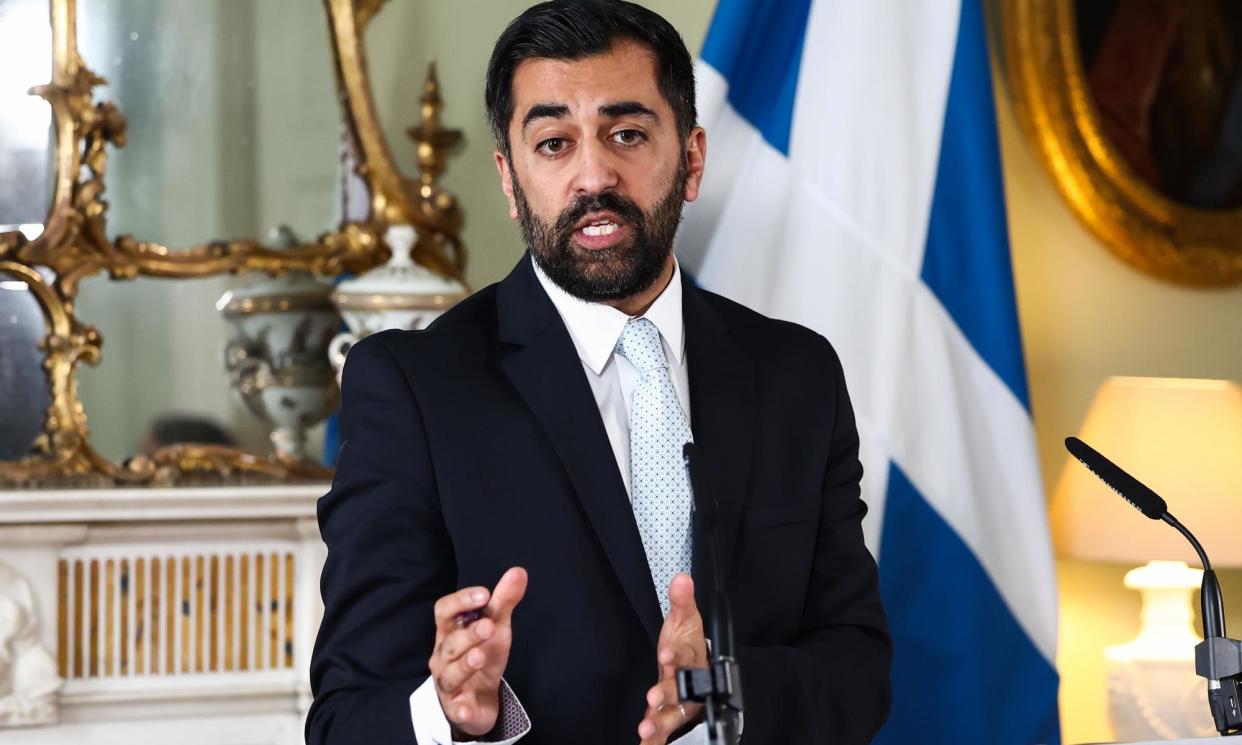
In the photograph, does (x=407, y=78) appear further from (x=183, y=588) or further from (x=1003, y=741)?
(x=1003, y=741)

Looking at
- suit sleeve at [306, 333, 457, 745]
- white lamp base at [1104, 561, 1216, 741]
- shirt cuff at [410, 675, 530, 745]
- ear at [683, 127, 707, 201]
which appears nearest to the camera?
shirt cuff at [410, 675, 530, 745]

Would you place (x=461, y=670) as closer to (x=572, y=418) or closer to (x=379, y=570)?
(x=379, y=570)

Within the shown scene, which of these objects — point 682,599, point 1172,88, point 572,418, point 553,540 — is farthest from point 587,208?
point 1172,88

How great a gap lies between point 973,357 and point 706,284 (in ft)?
1.51

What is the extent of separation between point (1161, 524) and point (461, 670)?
1.73 m

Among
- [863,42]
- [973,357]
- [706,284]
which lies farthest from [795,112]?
[973,357]

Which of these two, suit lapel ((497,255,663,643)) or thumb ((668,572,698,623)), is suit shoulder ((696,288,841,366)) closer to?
suit lapel ((497,255,663,643))

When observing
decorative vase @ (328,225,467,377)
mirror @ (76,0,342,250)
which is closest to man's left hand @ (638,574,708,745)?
decorative vase @ (328,225,467,377)

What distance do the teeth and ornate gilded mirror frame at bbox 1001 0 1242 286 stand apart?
64.0 inches

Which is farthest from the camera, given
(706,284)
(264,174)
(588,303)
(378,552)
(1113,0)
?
(1113,0)

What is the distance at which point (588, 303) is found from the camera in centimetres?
170

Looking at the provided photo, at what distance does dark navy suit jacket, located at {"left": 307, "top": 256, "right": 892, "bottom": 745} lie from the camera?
1.49 m

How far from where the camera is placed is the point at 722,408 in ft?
5.59

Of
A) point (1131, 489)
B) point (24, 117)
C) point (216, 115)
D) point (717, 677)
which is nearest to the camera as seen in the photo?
point (717, 677)
